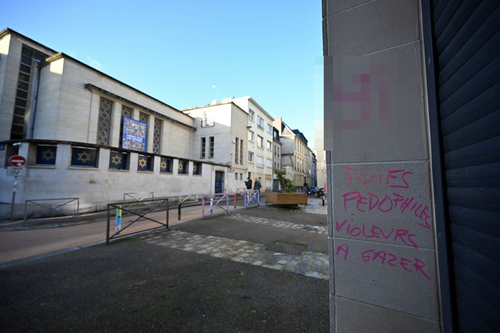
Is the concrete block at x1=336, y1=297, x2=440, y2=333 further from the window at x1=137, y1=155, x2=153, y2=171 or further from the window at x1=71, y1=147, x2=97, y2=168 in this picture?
the window at x1=137, y1=155, x2=153, y2=171

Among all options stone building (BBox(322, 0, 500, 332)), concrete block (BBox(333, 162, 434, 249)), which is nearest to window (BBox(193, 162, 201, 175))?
stone building (BBox(322, 0, 500, 332))

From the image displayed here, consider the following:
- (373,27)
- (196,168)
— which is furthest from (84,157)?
(373,27)

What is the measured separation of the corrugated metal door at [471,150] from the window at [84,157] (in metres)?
14.0

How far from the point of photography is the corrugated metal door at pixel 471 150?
1149 millimetres

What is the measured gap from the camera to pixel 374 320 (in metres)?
1.82

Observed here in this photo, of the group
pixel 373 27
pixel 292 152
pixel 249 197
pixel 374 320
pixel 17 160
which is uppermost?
pixel 292 152

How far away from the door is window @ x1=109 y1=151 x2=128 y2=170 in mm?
10668

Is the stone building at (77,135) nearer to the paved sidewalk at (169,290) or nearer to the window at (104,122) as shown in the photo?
the window at (104,122)

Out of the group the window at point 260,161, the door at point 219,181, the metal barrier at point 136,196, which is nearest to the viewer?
the metal barrier at point 136,196

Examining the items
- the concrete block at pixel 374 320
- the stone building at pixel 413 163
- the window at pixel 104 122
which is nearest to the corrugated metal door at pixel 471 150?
the stone building at pixel 413 163

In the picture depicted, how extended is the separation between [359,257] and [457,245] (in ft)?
2.34

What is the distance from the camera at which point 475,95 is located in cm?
127

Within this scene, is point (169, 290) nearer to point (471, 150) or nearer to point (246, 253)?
point (246, 253)

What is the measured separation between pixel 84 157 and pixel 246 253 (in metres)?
11.1
